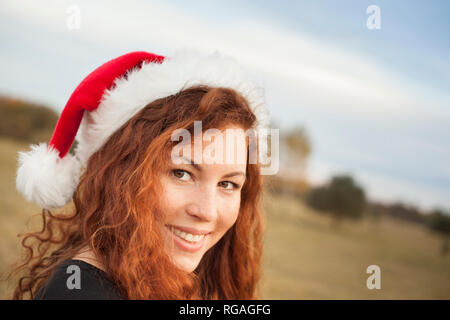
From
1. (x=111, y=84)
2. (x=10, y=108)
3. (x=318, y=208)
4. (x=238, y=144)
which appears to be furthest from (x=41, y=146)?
(x=10, y=108)

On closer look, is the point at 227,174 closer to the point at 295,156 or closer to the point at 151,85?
the point at 151,85

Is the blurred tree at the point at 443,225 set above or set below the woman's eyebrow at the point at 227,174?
above

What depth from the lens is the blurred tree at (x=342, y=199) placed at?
24578 mm

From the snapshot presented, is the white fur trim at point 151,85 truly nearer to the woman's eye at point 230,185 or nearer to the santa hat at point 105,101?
the santa hat at point 105,101

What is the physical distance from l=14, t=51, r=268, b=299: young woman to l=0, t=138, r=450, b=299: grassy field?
0.95 meters

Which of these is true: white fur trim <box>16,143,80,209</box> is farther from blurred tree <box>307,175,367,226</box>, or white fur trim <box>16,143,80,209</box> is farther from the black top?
→ blurred tree <box>307,175,367,226</box>

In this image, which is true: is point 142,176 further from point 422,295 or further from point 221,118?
point 422,295

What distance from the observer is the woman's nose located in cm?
162

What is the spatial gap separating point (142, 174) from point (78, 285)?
1.74 feet

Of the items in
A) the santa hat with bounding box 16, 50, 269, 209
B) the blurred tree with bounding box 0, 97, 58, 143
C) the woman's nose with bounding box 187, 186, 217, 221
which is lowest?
the woman's nose with bounding box 187, 186, 217, 221

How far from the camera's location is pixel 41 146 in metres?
1.94

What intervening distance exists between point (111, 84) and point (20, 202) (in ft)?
39.4

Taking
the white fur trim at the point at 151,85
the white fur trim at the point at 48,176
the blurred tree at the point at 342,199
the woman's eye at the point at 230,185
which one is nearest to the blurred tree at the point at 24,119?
the blurred tree at the point at 342,199

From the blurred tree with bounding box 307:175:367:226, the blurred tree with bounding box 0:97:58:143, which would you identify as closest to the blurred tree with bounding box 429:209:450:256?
the blurred tree with bounding box 307:175:367:226
